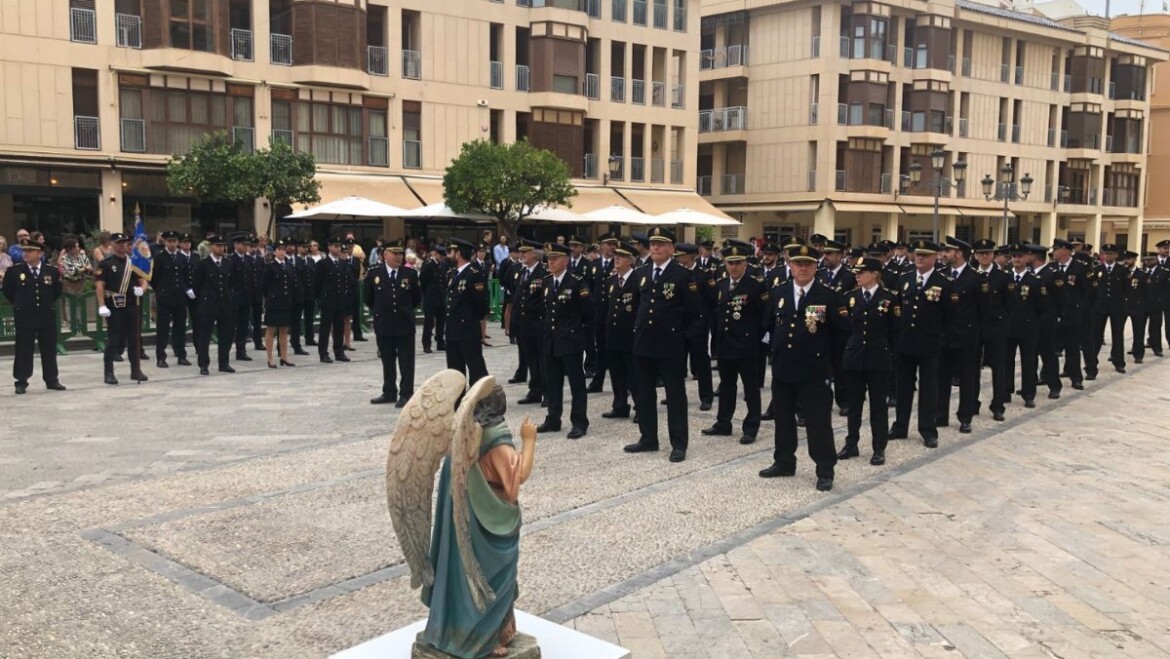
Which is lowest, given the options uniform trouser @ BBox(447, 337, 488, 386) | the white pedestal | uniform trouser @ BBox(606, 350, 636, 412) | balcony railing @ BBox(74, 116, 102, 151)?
the white pedestal

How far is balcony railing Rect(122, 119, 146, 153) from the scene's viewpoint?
27.0 meters

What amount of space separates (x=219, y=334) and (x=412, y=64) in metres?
20.1

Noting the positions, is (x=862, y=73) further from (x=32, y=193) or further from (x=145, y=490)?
(x=145, y=490)

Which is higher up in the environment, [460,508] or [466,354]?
[460,508]

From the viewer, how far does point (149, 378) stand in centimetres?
1334

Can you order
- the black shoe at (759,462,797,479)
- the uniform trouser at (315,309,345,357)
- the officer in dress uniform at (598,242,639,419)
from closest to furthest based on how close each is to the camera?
the black shoe at (759,462,797,479) < the officer in dress uniform at (598,242,639,419) < the uniform trouser at (315,309,345,357)

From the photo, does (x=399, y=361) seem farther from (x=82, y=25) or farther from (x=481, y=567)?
(x=82, y=25)

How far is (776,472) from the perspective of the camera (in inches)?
316

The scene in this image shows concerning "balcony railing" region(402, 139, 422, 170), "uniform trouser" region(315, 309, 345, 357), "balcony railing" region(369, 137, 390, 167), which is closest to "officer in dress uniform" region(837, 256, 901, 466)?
"uniform trouser" region(315, 309, 345, 357)

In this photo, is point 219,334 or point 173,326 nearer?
point 219,334

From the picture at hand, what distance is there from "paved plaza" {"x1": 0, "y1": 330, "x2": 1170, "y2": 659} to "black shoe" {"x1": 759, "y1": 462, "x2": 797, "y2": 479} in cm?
14

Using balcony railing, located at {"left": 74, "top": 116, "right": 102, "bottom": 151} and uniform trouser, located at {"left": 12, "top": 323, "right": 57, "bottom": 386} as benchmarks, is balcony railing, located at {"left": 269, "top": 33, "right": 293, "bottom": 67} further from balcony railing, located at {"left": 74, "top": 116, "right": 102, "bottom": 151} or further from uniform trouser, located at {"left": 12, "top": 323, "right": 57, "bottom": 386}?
uniform trouser, located at {"left": 12, "top": 323, "right": 57, "bottom": 386}

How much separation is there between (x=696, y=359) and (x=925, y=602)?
6.96 meters

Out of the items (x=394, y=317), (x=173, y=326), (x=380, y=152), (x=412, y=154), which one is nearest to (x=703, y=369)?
(x=394, y=317)
